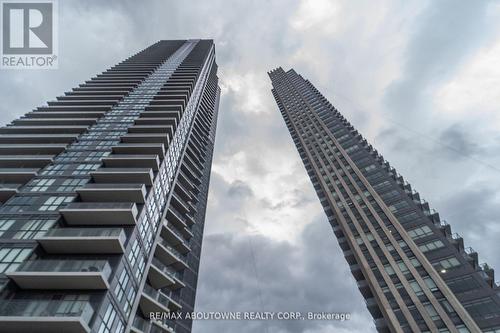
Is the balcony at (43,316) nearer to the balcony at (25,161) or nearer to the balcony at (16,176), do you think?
the balcony at (16,176)

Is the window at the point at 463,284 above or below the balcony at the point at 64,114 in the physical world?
below

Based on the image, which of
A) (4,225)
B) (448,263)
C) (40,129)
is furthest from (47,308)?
(448,263)

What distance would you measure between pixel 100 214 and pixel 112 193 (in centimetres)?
376

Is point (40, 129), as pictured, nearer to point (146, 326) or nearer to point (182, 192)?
point (182, 192)

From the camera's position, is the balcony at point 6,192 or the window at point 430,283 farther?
the window at point 430,283

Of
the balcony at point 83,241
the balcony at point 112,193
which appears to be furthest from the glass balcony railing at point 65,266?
the balcony at point 112,193

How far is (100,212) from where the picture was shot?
1112 inches

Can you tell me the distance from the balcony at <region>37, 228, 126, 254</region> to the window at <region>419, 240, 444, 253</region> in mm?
40664

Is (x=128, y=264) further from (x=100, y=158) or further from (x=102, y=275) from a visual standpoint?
(x=100, y=158)

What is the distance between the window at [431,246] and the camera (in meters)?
41.1

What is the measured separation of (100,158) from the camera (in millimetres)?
39844

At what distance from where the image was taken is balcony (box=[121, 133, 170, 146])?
4416 centimetres

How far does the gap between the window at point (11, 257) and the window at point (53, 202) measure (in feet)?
19.5

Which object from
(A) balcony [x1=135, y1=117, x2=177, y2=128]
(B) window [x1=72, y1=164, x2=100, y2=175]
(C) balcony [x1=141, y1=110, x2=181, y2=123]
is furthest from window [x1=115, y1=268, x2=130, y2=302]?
(C) balcony [x1=141, y1=110, x2=181, y2=123]
